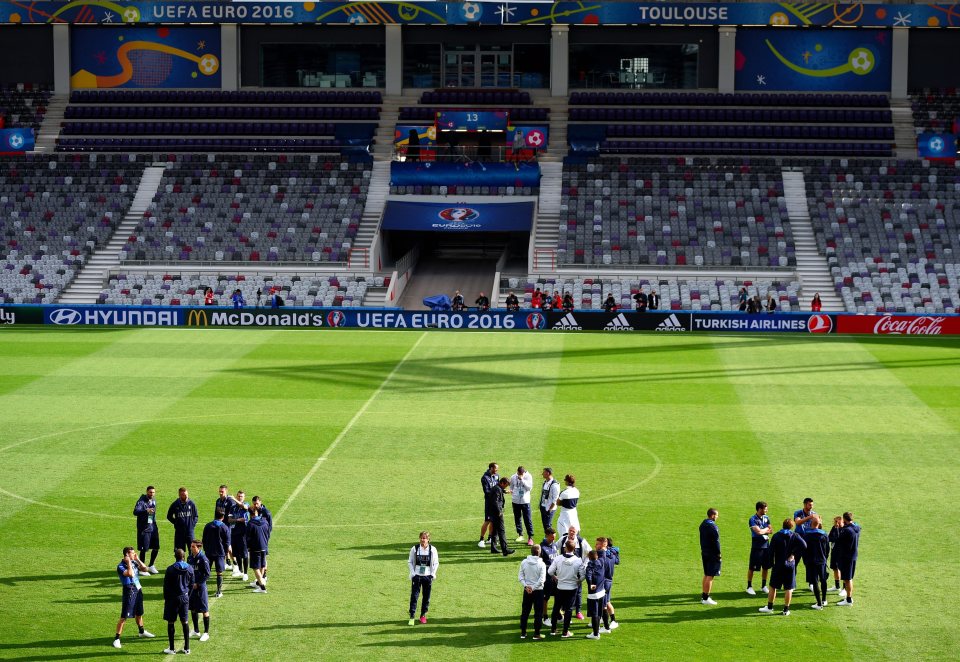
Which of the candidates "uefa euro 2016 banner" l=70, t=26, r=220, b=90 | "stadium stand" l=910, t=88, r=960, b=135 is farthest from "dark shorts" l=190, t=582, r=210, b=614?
"uefa euro 2016 banner" l=70, t=26, r=220, b=90

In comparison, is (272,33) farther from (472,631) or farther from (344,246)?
(472,631)

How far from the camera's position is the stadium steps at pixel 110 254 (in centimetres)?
5894

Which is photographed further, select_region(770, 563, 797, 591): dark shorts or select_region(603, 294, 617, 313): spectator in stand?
select_region(603, 294, 617, 313): spectator in stand

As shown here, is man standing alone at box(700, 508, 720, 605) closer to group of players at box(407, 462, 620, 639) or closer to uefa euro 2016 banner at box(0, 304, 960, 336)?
group of players at box(407, 462, 620, 639)

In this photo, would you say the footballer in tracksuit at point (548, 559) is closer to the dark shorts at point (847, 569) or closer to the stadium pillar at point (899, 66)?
the dark shorts at point (847, 569)

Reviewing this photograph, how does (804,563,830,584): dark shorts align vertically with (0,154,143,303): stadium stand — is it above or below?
below

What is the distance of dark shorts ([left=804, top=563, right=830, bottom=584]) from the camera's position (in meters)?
20.9

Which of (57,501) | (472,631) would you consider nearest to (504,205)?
(57,501)

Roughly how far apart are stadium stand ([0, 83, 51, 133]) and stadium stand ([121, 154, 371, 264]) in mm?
9572

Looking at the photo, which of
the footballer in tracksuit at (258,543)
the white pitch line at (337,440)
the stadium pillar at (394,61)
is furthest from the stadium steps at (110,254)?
the footballer in tracksuit at (258,543)

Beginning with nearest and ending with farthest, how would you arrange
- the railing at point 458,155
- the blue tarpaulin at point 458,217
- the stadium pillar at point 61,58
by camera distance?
1. the blue tarpaulin at point 458,217
2. the railing at point 458,155
3. the stadium pillar at point 61,58

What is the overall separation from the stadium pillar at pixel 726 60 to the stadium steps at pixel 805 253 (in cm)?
724

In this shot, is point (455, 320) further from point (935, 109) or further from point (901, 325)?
point (935, 109)

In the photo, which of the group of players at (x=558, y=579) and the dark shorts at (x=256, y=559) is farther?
the dark shorts at (x=256, y=559)
